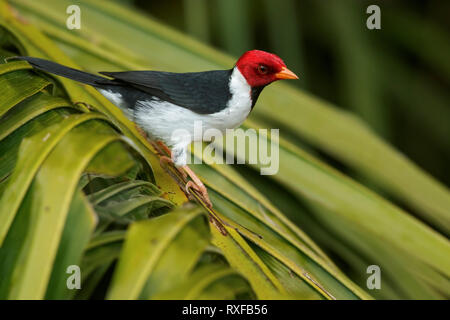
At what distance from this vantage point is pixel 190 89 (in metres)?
1.86

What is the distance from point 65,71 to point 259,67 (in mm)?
681

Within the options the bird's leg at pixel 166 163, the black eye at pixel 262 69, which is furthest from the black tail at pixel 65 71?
the black eye at pixel 262 69

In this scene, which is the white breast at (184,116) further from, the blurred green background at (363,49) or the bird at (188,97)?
the blurred green background at (363,49)

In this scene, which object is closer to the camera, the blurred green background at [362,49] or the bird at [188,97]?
the bird at [188,97]

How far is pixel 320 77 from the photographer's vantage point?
11.7 feet

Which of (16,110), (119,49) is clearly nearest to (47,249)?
(16,110)

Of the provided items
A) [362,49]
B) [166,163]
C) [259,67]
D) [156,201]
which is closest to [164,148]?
[166,163]

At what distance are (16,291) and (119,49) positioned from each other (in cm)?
135

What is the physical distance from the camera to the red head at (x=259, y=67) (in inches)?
74.7

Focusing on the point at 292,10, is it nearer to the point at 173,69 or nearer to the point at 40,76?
the point at 173,69

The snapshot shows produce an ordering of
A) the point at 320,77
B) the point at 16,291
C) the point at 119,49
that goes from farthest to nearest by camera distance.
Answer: the point at 320,77 < the point at 119,49 < the point at 16,291

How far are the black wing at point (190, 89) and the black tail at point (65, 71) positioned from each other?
→ 0.36ft

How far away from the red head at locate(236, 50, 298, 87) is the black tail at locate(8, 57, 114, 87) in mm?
476

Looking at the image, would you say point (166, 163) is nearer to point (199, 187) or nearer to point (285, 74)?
point (199, 187)
